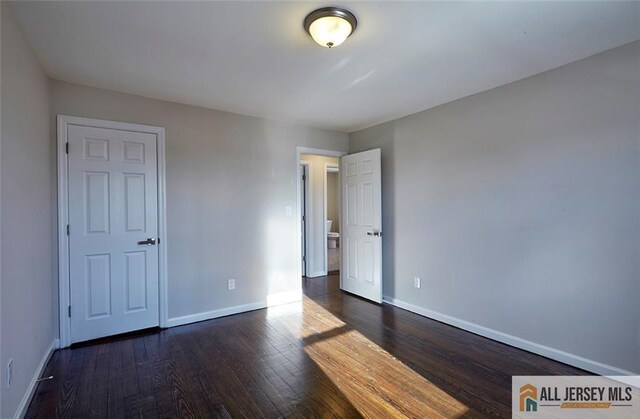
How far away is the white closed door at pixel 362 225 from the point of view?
12.9ft

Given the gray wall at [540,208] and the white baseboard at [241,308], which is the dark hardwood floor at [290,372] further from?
the gray wall at [540,208]

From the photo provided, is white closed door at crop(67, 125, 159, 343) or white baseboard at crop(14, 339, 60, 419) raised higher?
white closed door at crop(67, 125, 159, 343)

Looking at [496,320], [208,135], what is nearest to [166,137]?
[208,135]

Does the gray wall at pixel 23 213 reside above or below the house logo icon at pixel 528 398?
above

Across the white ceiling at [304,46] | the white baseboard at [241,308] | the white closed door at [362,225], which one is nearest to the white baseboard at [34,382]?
the white baseboard at [241,308]

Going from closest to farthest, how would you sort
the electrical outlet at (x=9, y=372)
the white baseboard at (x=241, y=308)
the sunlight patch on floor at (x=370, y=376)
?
the electrical outlet at (x=9, y=372) < the sunlight patch on floor at (x=370, y=376) < the white baseboard at (x=241, y=308)

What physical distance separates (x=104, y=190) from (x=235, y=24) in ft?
6.69

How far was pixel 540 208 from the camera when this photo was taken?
255 cm

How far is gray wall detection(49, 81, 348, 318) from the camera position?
3.10 metres

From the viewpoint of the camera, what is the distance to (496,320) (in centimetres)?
286

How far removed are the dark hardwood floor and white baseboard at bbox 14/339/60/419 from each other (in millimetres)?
44

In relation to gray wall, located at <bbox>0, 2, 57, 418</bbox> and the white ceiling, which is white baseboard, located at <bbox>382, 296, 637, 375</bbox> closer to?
the white ceiling

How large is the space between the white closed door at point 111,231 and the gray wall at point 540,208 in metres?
2.89

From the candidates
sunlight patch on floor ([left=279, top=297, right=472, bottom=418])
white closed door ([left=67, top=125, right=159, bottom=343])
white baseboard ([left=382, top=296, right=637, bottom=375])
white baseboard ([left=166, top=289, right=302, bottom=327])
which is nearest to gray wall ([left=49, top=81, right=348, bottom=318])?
white baseboard ([left=166, top=289, right=302, bottom=327])
